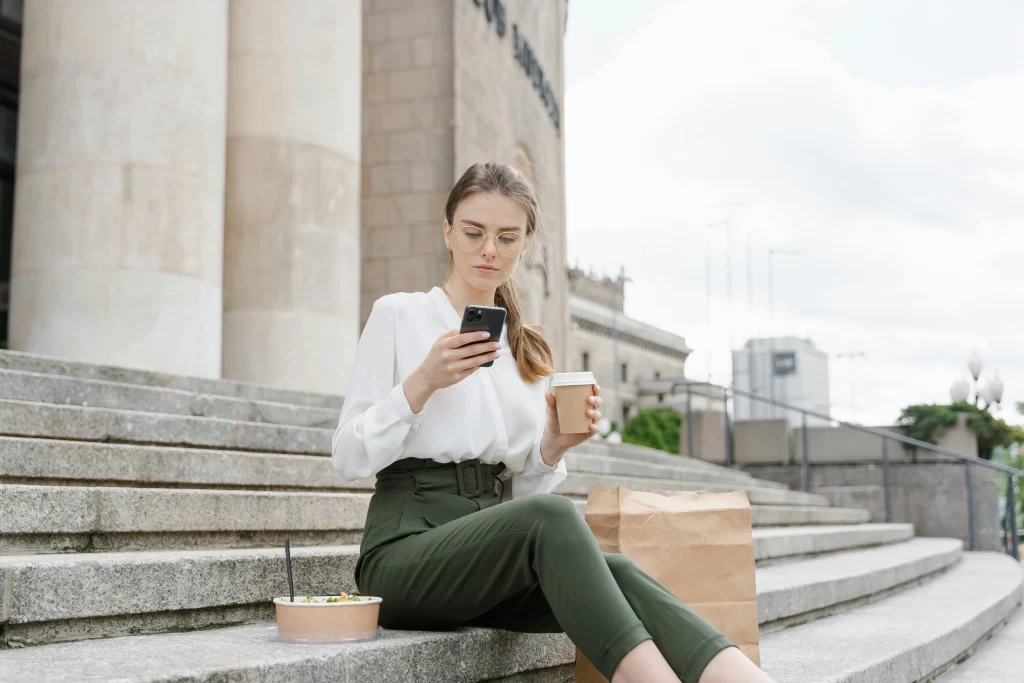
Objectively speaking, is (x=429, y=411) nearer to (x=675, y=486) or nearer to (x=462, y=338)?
(x=462, y=338)

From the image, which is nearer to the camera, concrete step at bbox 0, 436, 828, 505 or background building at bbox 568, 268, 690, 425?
concrete step at bbox 0, 436, 828, 505

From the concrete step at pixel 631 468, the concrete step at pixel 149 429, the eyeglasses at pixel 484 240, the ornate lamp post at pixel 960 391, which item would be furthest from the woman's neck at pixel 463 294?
the ornate lamp post at pixel 960 391

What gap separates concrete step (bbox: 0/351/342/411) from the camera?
14.6 feet

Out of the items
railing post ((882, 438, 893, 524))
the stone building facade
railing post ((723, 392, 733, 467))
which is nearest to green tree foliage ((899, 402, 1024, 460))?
railing post ((882, 438, 893, 524))

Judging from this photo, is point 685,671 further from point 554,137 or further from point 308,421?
point 554,137

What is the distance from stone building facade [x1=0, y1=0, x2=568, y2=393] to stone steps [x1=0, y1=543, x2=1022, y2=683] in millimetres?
1779

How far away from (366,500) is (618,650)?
2.00 m

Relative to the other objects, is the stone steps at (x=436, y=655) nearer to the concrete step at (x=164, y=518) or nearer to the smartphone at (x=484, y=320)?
the concrete step at (x=164, y=518)

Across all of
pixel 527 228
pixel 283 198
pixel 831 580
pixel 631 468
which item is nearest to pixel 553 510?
pixel 527 228

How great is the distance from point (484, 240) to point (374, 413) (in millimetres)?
565

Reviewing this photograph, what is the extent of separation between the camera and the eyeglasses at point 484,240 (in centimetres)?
262

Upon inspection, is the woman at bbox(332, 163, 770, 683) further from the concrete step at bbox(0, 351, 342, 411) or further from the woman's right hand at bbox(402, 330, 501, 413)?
Result: the concrete step at bbox(0, 351, 342, 411)

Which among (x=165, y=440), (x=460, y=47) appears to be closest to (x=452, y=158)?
(x=460, y=47)

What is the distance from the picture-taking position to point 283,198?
27.3 feet
